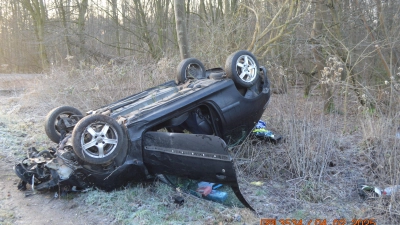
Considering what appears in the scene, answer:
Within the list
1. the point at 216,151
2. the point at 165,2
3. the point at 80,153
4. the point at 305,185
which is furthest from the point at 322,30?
the point at 165,2

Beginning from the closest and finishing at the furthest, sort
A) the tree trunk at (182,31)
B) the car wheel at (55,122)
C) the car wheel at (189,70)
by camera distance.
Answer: the car wheel at (55,122)
the car wheel at (189,70)
the tree trunk at (182,31)

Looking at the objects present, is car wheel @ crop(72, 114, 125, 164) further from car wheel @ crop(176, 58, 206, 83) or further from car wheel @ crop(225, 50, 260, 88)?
car wheel @ crop(176, 58, 206, 83)

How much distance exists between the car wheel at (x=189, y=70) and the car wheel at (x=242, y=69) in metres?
0.93

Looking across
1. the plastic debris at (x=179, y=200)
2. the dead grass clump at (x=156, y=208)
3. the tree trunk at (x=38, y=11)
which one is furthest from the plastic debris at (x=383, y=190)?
the tree trunk at (x=38, y=11)

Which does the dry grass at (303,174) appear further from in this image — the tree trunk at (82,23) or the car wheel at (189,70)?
the tree trunk at (82,23)

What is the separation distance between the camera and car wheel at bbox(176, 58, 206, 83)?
5.61m

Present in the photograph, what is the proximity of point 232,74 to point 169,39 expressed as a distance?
38.6 ft

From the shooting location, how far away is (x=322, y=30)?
8836mm

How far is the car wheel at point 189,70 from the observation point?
561 cm

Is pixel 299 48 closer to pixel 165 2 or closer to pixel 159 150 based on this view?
pixel 159 150

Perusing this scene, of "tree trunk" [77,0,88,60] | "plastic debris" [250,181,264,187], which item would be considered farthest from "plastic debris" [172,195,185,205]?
"tree trunk" [77,0,88,60]

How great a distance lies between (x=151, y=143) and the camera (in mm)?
3967

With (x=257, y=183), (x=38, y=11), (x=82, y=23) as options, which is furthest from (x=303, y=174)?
(x=38, y=11)

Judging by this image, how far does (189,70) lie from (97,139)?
239 centimetres
